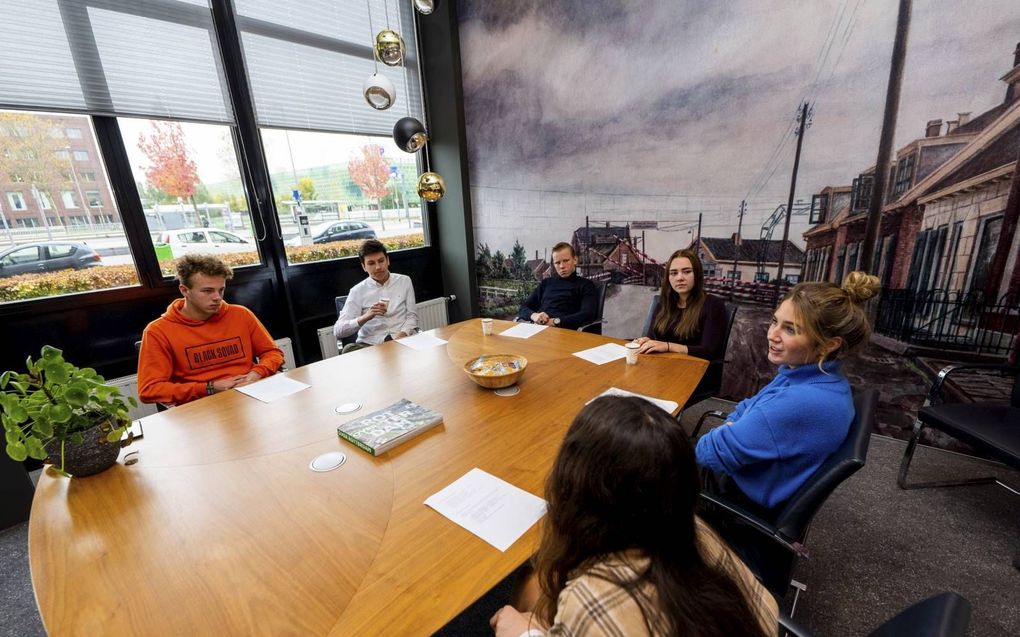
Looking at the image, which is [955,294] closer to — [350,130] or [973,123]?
[973,123]

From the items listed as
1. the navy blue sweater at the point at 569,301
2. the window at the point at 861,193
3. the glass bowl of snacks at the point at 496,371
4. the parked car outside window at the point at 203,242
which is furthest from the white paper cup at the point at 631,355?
the parked car outside window at the point at 203,242

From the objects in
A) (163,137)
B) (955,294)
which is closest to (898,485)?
(955,294)

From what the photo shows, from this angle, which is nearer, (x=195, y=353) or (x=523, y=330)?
(x=195, y=353)

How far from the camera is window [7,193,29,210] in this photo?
2447mm

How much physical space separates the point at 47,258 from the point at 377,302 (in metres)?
1.99

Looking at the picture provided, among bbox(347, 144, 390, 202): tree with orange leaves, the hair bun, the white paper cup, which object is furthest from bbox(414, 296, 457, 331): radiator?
the hair bun

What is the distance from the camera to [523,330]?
108 inches

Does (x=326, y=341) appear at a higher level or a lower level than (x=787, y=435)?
lower

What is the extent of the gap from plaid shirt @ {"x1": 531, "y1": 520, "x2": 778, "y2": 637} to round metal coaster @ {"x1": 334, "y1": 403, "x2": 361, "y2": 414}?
1192mm

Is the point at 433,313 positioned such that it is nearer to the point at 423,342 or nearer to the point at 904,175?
the point at 423,342

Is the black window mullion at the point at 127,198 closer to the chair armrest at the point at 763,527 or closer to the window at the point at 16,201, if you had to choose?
the window at the point at 16,201

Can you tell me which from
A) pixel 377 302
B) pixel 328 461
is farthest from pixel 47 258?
pixel 328 461

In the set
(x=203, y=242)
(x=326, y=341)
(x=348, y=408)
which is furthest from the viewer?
(x=326, y=341)

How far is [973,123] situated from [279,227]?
4.55 m
